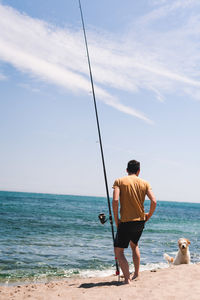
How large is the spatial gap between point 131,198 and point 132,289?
149cm

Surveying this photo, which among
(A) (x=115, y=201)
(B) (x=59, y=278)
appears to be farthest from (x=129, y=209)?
(B) (x=59, y=278)

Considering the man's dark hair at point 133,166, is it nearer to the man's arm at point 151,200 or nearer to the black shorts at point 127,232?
the man's arm at point 151,200

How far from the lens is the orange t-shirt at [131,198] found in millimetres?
4543

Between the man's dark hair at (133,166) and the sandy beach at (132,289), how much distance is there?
1.95 meters

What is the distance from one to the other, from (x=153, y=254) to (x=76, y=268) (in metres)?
3.69

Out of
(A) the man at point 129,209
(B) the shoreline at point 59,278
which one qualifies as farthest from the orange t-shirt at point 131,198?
(B) the shoreline at point 59,278

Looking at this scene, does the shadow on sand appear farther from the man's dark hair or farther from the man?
the man's dark hair

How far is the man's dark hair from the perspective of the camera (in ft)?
15.8

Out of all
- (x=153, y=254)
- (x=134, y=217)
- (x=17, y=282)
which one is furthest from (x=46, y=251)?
(x=134, y=217)

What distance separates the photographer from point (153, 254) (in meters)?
10.5

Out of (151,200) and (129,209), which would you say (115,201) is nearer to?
(129,209)

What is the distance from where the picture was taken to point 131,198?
455 centimetres

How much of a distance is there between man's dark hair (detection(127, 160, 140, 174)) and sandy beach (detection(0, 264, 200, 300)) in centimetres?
195

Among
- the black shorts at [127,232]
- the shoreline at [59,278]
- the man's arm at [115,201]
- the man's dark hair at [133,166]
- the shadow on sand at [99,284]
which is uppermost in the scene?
the man's dark hair at [133,166]
